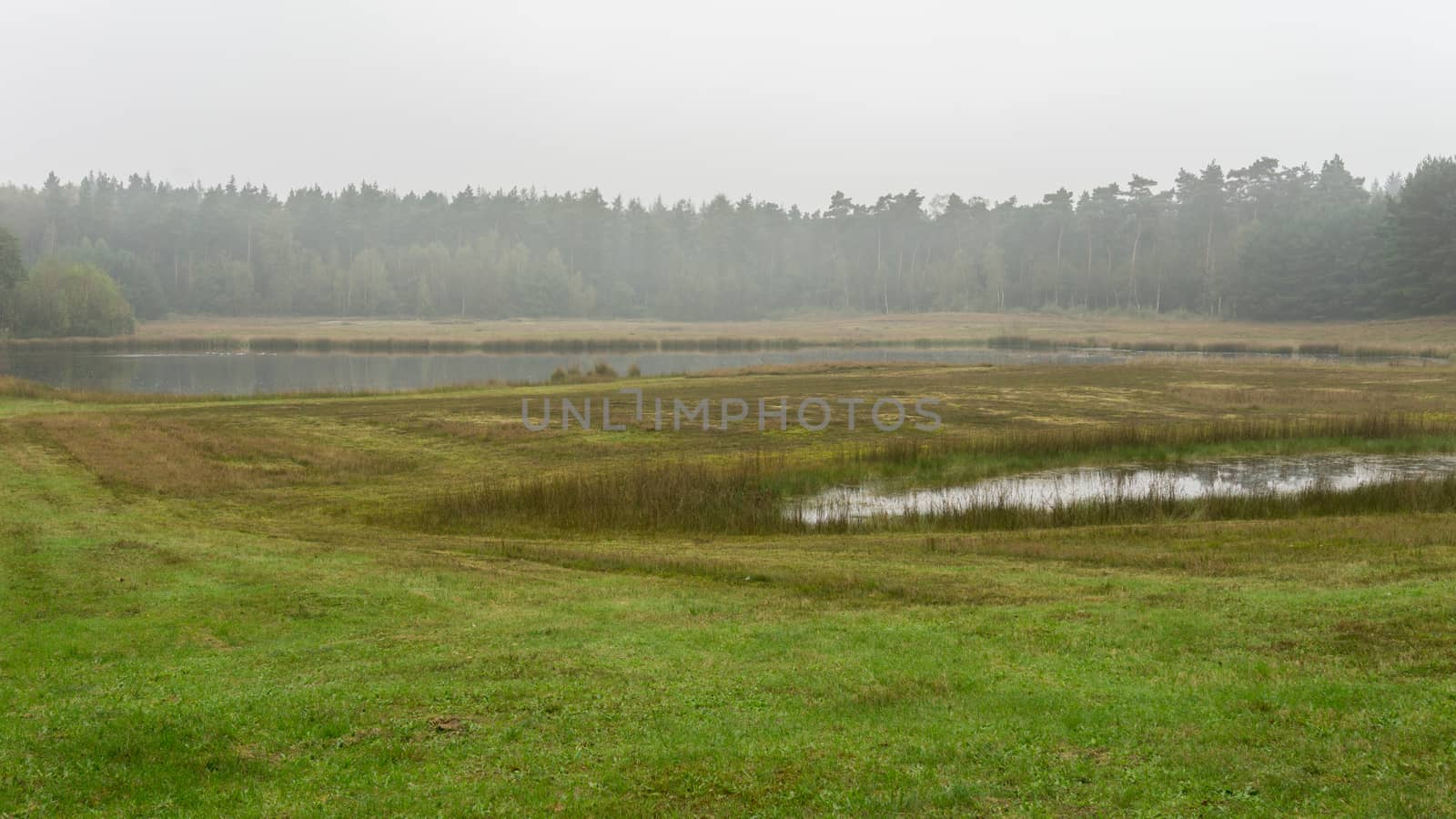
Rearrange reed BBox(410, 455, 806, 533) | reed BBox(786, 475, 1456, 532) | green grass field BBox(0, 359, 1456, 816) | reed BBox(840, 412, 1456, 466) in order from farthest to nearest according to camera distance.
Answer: reed BBox(840, 412, 1456, 466), reed BBox(410, 455, 806, 533), reed BBox(786, 475, 1456, 532), green grass field BBox(0, 359, 1456, 816)

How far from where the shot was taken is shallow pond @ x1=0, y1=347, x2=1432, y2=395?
5700cm

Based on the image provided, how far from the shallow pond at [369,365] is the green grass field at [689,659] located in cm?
3481

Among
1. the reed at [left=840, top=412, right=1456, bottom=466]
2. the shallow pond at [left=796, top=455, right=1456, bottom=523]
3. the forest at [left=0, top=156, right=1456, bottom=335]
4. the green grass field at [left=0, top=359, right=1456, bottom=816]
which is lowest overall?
the shallow pond at [left=796, top=455, right=1456, bottom=523]

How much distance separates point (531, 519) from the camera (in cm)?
2073

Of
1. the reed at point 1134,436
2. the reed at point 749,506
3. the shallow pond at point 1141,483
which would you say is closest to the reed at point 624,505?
the reed at point 749,506

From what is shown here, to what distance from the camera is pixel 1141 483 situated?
2423cm

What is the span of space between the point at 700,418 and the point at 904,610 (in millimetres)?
24873

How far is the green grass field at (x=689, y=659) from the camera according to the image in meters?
6.82

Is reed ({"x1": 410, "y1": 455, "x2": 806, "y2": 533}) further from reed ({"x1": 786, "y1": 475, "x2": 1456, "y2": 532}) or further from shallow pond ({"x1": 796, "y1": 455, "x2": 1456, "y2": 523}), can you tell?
shallow pond ({"x1": 796, "y1": 455, "x2": 1456, "y2": 523})

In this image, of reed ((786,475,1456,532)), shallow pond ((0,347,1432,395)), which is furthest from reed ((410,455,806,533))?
shallow pond ((0,347,1432,395))

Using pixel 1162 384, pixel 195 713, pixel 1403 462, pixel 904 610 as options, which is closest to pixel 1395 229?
pixel 1162 384

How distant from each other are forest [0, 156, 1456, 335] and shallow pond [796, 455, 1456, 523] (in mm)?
69815

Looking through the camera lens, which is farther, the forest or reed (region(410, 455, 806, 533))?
the forest

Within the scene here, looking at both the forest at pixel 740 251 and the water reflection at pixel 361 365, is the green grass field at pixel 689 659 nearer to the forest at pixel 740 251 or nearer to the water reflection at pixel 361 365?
the water reflection at pixel 361 365
